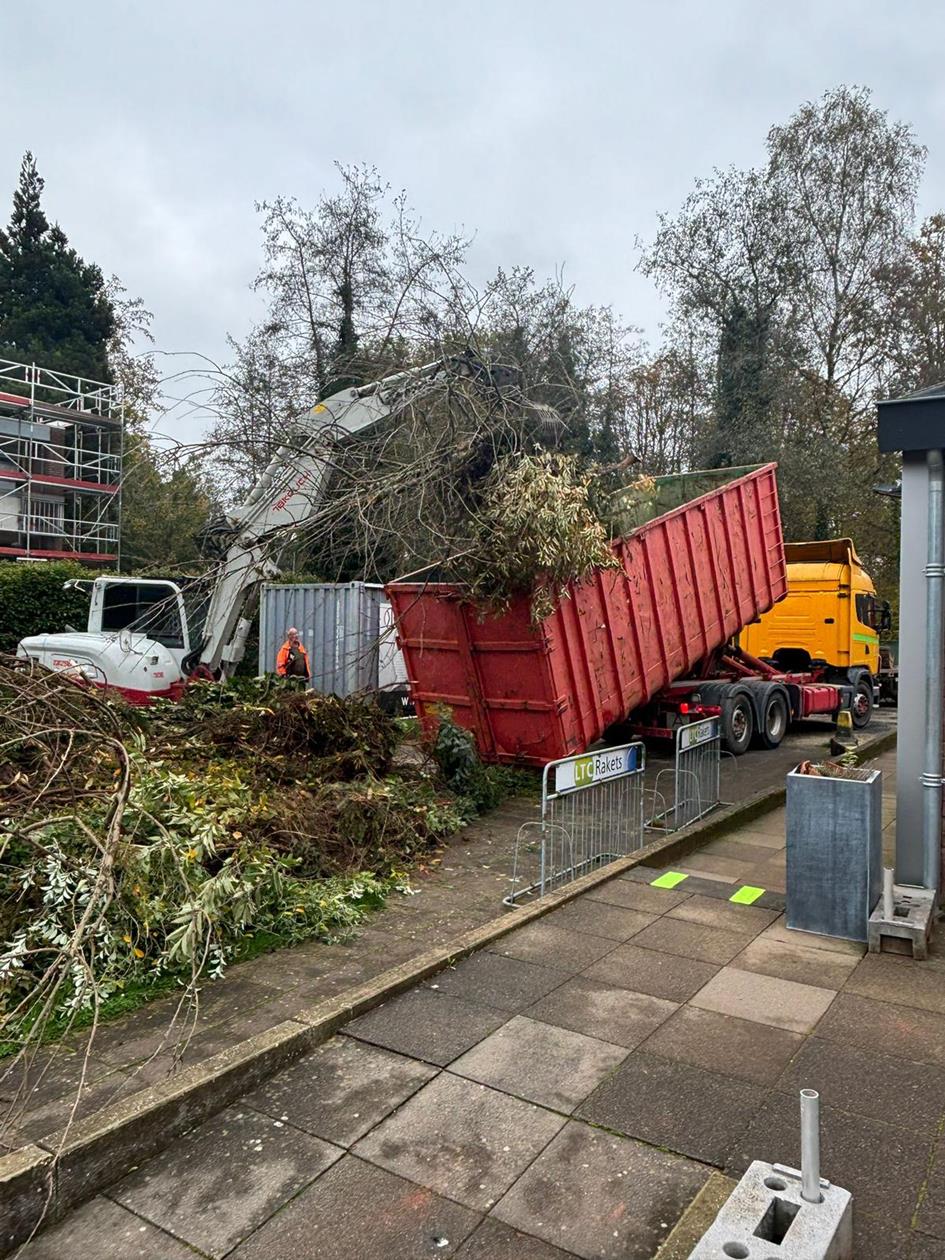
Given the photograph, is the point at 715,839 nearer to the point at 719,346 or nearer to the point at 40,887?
the point at 40,887

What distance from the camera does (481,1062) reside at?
3.75 m

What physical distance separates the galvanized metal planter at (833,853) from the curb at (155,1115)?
209 cm

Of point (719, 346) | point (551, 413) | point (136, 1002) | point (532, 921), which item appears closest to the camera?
point (136, 1002)

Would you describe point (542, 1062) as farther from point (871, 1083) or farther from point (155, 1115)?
point (155, 1115)

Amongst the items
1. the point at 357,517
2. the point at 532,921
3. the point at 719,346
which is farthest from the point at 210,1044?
the point at 719,346

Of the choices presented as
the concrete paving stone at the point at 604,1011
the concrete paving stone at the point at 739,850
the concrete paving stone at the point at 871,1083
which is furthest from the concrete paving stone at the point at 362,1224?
the concrete paving stone at the point at 739,850

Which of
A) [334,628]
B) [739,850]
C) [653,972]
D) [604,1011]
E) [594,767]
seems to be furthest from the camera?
[334,628]

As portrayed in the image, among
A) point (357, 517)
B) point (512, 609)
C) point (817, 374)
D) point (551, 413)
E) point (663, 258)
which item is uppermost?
point (663, 258)

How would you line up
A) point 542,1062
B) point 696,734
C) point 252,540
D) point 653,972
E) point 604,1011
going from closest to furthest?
point 542,1062
point 604,1011
point 653,972
point 696,734
point 252,540

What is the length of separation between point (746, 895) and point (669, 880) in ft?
1.91

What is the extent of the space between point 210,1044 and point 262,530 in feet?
20.2

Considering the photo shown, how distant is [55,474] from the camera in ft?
78.6

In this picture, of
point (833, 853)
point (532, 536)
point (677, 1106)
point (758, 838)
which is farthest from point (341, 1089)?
point (758, 838)

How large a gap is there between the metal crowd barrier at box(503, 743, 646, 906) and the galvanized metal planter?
168 cm
